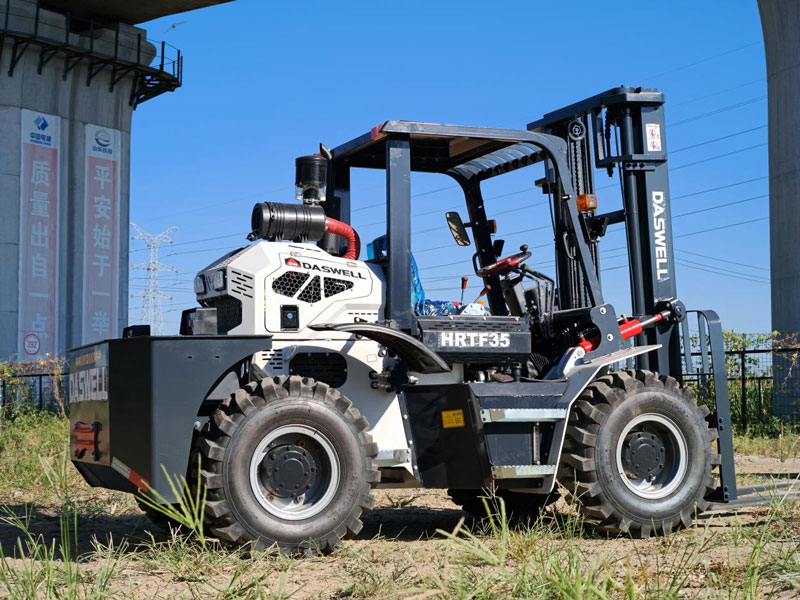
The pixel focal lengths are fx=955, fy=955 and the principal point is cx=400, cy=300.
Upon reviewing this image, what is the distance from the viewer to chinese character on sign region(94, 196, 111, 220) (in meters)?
34.7

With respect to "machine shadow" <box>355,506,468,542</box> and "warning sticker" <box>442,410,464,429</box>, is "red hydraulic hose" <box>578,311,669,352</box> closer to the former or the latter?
"warning sticker" <box>442,410,464,429</box>

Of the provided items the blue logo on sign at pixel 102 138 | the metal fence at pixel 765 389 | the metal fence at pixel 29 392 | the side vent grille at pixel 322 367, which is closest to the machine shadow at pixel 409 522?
the side vent grille at pixel 322 367

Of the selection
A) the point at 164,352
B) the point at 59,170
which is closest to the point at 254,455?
the point at 164,352

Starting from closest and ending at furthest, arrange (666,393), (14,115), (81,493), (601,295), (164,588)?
(164,588) → (666,393) → (601,295) → (81,493) → (14,115)

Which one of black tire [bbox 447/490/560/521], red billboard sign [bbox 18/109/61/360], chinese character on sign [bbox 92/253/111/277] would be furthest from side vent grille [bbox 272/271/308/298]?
chinese character on sign [bbox 92/253/111/277]

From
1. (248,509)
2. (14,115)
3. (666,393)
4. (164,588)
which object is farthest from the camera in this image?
(14,115)

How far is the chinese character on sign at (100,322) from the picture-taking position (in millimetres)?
34125

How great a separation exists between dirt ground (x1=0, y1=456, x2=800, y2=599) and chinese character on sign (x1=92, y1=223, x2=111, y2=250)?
25444 mm

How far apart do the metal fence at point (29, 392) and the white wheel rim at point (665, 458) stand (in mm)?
10870

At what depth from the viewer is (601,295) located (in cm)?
768

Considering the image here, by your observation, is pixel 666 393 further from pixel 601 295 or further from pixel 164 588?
pixel 164 588

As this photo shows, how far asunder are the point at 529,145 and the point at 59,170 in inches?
1142

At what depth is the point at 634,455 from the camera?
7.05 m

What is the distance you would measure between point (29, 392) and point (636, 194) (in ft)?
50.2
